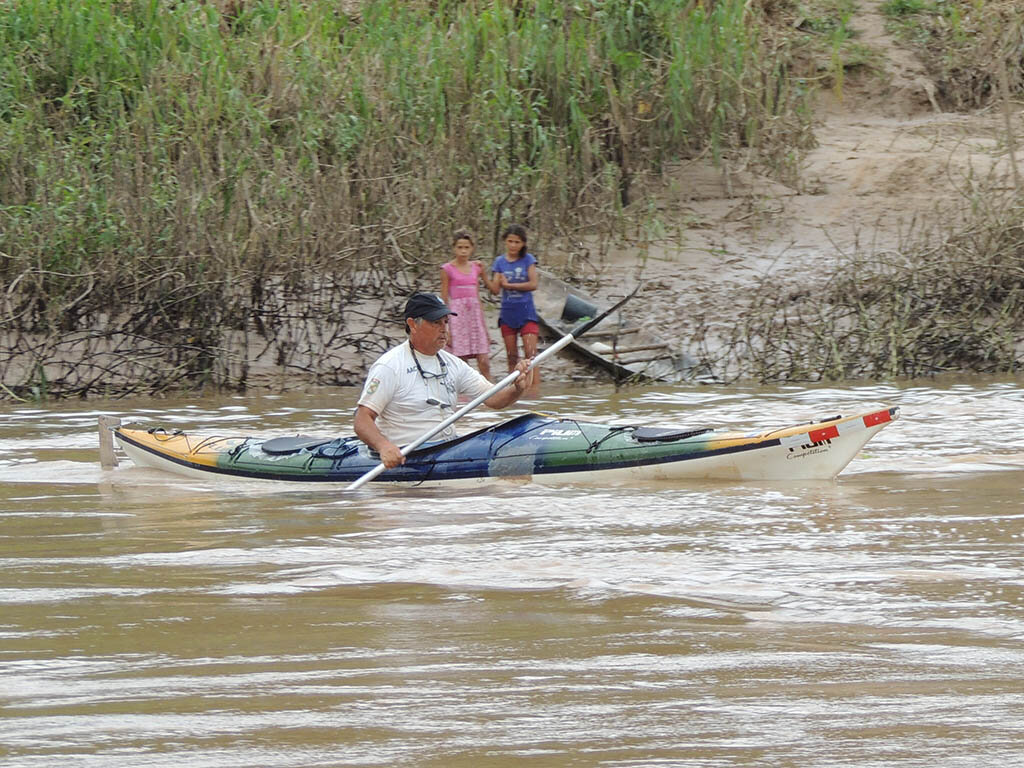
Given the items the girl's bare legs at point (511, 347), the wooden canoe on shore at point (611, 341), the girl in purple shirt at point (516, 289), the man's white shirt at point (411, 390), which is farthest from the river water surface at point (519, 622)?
the wooden canoe on shore at point (611, 341)

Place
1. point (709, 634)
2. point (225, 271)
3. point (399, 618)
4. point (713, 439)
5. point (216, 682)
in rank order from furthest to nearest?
1. point (225, 271)
2. point (713, 439)
3. point (399, 618)
4. point (709, 634)
5. point (216, 682)

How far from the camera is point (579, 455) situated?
6379 millimetres

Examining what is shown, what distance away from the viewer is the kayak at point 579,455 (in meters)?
6.16

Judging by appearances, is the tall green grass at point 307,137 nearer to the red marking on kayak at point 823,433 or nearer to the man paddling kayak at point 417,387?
the man paddling kayak at point 417,387

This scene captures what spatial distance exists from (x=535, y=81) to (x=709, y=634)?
33.5 ft

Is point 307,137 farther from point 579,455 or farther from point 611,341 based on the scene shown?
point 579,455

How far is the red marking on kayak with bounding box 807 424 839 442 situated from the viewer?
6062 millimetres

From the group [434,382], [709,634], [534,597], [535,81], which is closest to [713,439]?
[434,382]

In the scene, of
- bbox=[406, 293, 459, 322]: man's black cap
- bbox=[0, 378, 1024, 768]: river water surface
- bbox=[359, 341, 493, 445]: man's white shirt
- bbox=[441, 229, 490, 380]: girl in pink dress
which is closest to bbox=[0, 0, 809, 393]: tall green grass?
bbox=[441, 229, 490, 380]: girl in pink dress

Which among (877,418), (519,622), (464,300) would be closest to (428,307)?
(877,418)

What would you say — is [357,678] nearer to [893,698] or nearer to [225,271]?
[893,698]

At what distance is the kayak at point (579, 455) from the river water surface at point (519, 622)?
0.31 ft

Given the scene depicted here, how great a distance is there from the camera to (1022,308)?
1113cm

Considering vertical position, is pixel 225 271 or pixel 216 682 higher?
pixel 225 271
